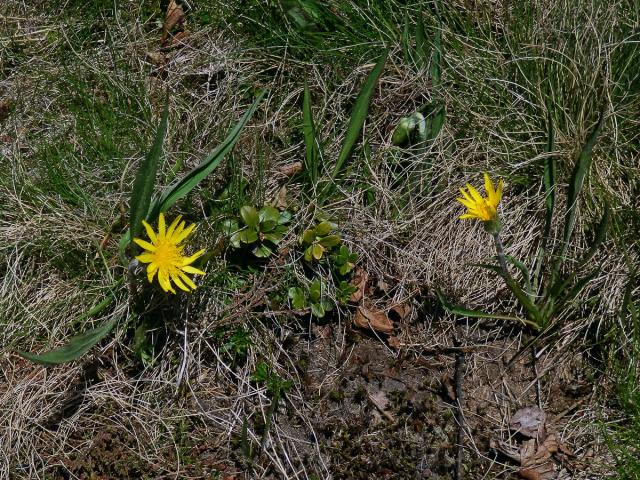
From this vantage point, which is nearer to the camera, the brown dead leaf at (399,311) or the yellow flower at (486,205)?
the yellow flower at (486,205)

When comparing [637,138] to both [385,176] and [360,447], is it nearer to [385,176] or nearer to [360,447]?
[385,176]

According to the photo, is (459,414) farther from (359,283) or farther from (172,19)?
(172,19)

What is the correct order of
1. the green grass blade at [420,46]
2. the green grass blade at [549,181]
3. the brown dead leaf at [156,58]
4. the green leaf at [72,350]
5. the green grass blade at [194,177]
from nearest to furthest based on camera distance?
1. the green leaf at [72,350]
2. the green grass blade at [194,177]
3. the green grass blade at [549,181]
4. the green grass blade at [420,46]
5. the brown dead leaf at [156,58]

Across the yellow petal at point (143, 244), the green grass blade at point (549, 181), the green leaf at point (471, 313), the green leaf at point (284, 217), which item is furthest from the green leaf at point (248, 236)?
the green grass blade at point (549, 181)

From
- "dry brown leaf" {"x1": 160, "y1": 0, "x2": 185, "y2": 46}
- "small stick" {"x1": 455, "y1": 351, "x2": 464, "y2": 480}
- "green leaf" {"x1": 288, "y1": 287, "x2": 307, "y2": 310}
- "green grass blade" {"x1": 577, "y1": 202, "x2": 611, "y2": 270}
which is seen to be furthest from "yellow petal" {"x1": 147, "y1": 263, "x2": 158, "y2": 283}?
"green grass blade" {"x1": 577, "y1": 202, "x2": 611, "y2": 270}

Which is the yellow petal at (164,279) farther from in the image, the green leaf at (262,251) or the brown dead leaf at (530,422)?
the brown dead leaf at (530,422)

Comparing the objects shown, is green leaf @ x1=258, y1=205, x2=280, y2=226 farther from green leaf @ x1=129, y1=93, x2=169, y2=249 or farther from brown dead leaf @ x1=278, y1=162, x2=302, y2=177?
green leaf @ x1=129, y1=93, x2=169, y2=249

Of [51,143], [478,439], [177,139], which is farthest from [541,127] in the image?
[51,143]
